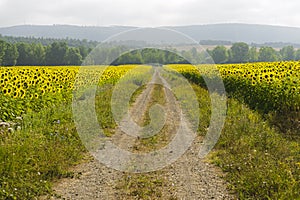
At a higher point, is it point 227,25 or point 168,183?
point 227,25

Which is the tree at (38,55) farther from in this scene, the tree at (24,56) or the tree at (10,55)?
the tree at (10,55)

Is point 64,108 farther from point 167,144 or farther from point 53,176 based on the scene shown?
point 53,176

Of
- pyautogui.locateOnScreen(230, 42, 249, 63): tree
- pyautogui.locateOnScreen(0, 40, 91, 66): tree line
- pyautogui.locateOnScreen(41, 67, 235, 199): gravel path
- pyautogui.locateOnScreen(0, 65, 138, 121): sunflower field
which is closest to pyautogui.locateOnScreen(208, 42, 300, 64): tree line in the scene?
pyautogui.locateOnScreen(230, 42, 249, 63): tree

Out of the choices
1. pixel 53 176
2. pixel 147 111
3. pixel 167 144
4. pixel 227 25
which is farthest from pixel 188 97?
pixel 227 25

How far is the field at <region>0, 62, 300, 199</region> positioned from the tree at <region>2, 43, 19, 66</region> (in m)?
48.1

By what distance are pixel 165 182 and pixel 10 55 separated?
59170mm

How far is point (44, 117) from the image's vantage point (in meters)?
9.53

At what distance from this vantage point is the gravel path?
529 centimetres

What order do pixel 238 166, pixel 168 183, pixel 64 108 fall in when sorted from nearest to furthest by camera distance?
pixel 168 183 → pixel 238 166 → pixel 64 108

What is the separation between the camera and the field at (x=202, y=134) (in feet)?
17.6

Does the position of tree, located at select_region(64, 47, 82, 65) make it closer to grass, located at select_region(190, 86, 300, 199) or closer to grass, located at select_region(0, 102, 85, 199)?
grass, located at select_region(0, 102, 85, 199)

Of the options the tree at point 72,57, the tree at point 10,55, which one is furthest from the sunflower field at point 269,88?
the tree at point 10,55

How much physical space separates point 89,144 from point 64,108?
331 centimetres

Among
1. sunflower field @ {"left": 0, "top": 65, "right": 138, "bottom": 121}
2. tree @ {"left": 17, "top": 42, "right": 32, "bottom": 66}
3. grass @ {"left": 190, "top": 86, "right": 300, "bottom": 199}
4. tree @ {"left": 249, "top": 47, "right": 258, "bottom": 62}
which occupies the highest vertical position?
tree @ {"left": 249, "top": 47, "right": 258, "bottom": 62}
